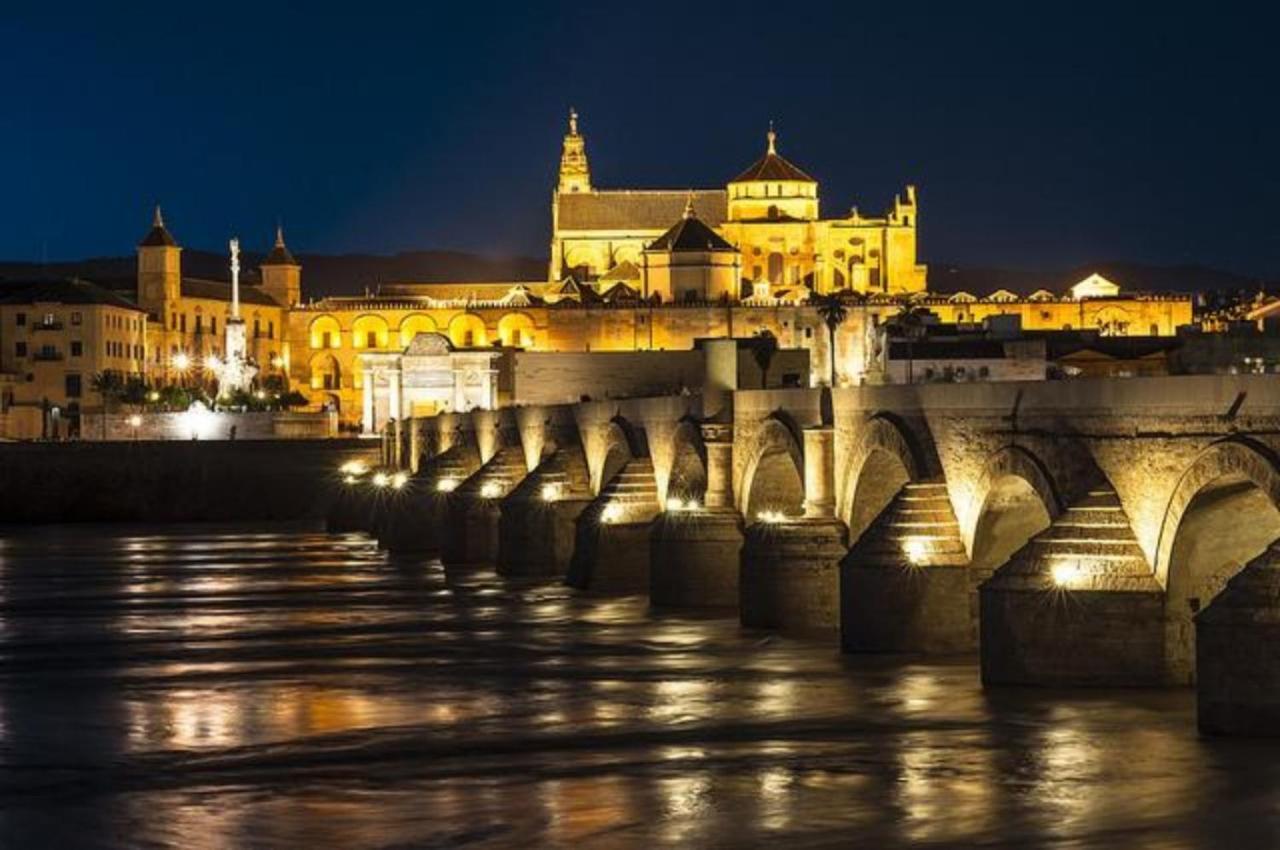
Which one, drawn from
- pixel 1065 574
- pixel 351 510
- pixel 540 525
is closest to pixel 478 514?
pixel 540 525

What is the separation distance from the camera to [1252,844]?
22.3 meters

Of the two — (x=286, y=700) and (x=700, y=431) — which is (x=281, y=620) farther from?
(x=286, y=700)

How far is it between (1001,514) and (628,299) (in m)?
117

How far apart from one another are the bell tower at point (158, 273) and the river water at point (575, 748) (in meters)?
117

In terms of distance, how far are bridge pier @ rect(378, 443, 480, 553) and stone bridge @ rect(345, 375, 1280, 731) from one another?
22.3 metres

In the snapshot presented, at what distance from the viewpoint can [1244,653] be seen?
25.6m

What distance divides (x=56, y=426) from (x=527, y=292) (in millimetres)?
36489

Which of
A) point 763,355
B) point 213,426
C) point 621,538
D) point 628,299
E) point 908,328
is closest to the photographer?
point 621,538

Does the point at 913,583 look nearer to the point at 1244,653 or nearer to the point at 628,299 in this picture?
the point at 1244,653

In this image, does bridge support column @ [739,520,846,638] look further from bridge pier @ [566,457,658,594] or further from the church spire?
the church spire

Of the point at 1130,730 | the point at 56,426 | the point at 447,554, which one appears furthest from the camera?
the point at 56,426

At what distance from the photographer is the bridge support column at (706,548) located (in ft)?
152

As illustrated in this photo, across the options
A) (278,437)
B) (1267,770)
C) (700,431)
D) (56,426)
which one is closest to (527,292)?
(56,426)

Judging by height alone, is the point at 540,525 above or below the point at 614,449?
below
